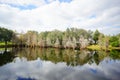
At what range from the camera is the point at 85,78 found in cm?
3061

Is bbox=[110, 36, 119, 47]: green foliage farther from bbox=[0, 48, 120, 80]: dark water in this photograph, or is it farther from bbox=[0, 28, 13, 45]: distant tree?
bbox=[0, 28, 13, 45]: distant tree

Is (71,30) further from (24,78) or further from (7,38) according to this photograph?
(24,78)

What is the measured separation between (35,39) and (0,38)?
78.2ft

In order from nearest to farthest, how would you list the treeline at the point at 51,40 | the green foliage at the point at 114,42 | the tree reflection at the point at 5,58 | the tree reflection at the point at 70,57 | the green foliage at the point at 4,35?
the tree reflection at the point at 5,58 < the tree reflection at the point at 70,57 < the green foliage at the point at 114,42 < the green foliage at the point at 4,35 < the treeline at the point at 51,40

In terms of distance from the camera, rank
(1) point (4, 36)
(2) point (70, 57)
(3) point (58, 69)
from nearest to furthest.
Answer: (3) point (58, 69) → (2) point (70, 57) → (1) point (4, 36)

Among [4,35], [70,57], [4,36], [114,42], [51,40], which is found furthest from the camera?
[51,40]

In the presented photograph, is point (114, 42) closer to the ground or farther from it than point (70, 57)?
farther from it

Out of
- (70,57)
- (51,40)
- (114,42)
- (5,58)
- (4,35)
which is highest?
(4,35)

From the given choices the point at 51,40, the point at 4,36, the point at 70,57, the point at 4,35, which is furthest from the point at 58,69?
the point at 51,40

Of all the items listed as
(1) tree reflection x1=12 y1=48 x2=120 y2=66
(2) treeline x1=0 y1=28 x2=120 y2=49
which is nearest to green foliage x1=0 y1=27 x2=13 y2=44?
(2) treeline x1=0 y1=28 x2=120 y2=49

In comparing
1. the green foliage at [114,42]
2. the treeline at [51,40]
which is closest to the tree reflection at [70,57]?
the green foliage at [114,42]

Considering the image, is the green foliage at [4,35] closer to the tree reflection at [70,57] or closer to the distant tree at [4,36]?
the distant tree at [4,36]

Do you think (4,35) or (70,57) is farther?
(4,35)

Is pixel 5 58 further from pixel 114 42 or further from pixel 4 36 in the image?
pixel 114 42
